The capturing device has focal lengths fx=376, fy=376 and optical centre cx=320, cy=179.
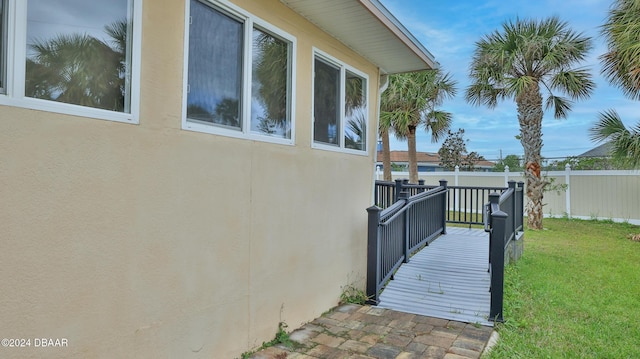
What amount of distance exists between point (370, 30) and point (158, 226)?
3173mm

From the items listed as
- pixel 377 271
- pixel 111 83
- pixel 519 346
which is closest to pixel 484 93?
pixel 377 271

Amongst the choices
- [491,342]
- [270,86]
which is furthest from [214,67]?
[491,342]

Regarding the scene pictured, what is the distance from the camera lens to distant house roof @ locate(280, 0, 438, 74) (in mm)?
3725

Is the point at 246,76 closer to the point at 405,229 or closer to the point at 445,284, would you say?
the point at 405,229

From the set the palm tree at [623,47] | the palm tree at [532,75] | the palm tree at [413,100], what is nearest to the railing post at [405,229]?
the palm tree at [623,47]

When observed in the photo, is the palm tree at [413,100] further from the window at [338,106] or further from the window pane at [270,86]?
the window pane at [270,86]

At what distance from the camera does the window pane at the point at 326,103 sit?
434 cm

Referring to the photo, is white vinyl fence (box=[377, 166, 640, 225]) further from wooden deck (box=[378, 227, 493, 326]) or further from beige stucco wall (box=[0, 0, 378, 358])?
beige stucco wall (box=[0, 0, 378, 358])

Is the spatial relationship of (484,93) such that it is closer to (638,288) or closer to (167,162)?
(638,288)

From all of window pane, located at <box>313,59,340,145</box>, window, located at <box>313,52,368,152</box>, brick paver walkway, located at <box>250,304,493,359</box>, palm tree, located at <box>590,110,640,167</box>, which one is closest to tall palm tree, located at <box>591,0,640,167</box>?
palm tree, located at <box>590,110,640,167</box>

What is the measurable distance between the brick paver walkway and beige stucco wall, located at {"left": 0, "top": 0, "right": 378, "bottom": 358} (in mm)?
269

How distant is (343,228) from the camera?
15.7 ft

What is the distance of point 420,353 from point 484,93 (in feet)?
33.1

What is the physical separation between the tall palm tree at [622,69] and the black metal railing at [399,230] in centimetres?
510
